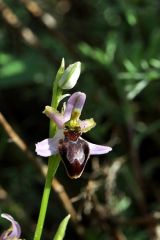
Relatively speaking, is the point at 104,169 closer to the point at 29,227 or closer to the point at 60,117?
the point at 29,227

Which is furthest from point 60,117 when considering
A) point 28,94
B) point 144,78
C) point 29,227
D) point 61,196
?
point 28,94

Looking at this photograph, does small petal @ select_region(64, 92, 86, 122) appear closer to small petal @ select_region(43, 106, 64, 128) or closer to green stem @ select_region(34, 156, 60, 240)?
small petal @ select_region(43, 106, 64, 128)

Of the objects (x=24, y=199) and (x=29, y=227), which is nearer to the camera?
(x=29, y=227)

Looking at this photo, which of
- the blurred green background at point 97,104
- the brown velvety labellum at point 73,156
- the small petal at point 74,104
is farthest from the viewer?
the blurred green background at point 97,104

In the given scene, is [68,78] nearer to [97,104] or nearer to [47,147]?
[47,147]

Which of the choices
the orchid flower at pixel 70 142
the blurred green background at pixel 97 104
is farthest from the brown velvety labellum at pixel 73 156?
the blurred green background at pixel 97 104

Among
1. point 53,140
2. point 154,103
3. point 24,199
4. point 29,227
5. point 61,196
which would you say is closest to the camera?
point 53,140

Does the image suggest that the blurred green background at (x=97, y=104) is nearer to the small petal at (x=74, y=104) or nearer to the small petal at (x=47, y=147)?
the small petal at (x=74, y=104)
